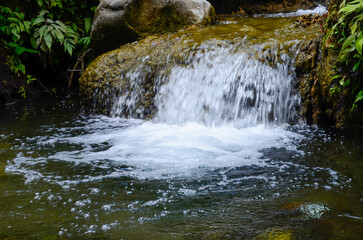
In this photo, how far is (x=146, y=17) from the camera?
7355mm

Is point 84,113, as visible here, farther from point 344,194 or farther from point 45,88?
point 344,194

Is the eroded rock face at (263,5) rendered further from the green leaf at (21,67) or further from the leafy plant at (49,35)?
the green leaf at (21,67)

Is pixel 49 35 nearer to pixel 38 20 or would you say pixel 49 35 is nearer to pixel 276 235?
pixel 38 20

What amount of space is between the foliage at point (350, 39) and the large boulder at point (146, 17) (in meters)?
3.54

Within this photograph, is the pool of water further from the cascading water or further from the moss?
the moss

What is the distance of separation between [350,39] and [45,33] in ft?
20.9

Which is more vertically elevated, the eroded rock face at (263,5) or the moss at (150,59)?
the eroded rock face at (263,5)

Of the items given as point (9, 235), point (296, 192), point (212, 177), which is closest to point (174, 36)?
point (212, 177)

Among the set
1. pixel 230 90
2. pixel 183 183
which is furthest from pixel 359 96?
Answer: pixel 183 183

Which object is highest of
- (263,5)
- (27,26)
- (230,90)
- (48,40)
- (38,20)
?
(263,5)

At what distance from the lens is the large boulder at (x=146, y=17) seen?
7.32 metres

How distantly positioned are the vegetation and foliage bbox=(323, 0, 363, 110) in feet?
18.6

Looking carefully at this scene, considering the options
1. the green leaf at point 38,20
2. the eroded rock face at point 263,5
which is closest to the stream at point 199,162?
the green leaf at point 38,20

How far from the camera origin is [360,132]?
167 inches
